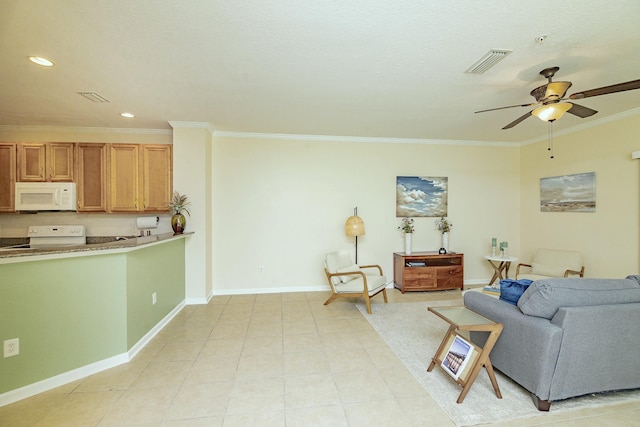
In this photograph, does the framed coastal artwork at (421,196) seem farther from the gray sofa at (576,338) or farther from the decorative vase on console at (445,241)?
the gray sofa at (576,338)

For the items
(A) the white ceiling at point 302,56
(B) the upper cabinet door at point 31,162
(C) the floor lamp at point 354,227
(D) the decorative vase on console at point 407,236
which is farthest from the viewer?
(D) the decorative vase on console at point 407,236

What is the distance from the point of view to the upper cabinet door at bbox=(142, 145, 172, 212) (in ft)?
13.5

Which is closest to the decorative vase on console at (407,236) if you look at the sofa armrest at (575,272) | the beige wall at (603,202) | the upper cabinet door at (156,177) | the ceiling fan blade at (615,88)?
the sofa armrest at (575,272)

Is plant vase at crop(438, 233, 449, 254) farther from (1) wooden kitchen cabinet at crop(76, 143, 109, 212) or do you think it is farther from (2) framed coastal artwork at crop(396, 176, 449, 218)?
(1) wooden kitchen cabinet at crop(76, 143, 109, 212)

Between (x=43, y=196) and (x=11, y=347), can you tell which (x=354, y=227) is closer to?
(x=11, y=347)

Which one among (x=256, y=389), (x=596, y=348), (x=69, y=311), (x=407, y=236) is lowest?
(x=256, y=389)

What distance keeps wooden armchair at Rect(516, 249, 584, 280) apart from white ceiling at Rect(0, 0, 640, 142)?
2109 millimetres

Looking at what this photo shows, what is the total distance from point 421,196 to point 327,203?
185 centimetres

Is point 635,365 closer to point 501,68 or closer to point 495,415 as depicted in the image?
point 495,415

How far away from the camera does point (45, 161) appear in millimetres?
3949

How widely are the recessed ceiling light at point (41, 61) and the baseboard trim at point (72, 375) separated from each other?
2720 millimetres

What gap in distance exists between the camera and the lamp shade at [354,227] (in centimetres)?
447

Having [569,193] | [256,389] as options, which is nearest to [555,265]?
[569,193]

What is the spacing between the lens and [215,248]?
4582 millimetres
